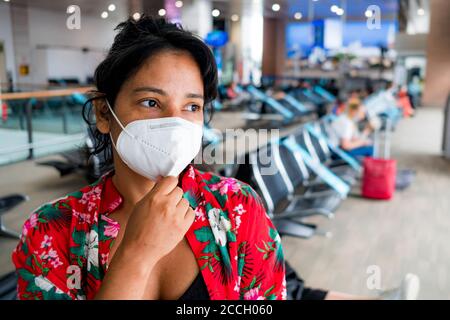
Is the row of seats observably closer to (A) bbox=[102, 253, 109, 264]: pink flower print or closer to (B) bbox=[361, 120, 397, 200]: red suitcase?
(B) bbox=[361, 120, 397, 200]: red suitcase

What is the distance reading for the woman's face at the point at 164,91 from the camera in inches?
33.9

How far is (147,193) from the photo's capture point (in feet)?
2.64

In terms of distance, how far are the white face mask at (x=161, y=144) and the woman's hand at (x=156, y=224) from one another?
0.20m

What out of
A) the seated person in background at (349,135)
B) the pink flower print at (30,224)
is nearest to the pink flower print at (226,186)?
the pink flower print at (30,224)

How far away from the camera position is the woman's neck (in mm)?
952

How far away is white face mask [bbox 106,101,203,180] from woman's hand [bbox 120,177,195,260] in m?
0.20

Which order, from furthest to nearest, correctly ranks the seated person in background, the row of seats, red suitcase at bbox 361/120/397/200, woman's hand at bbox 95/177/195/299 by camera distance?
the seated person in background, red suitcase at bbox 361/120/397/200, the row of seats, woman's hand at bbox 95/177/195/299

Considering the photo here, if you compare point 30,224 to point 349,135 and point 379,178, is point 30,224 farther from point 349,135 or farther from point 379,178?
point 349,135

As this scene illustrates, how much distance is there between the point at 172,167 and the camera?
0.85 meters

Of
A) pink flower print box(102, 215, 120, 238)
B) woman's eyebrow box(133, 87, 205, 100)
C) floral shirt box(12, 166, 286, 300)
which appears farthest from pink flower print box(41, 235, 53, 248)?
woman's eyebrow box(133, 87, 205, 100)

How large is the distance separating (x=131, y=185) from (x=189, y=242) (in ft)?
0.58

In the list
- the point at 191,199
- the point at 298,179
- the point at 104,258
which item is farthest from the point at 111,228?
the point at 298,179

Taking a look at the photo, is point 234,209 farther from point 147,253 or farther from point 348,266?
point 348,266

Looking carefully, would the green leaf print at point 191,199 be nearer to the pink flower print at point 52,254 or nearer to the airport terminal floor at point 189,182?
the airport terminal floor at point 189,182
